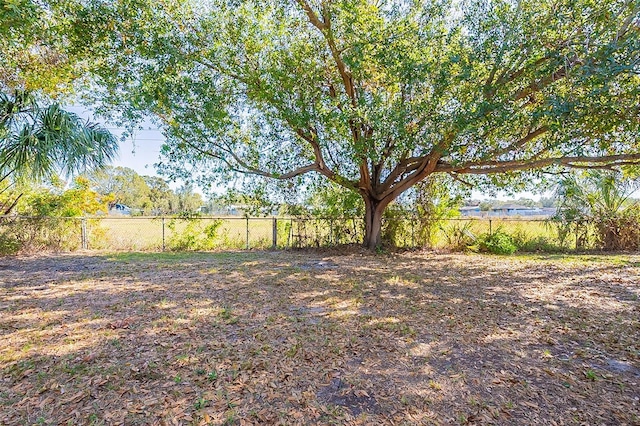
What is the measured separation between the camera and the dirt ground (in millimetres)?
2057

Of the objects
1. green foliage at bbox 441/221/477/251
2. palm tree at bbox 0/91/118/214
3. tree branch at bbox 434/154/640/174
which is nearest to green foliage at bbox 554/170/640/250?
tree branch at bbox 434/154/640/174

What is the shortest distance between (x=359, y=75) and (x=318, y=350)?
554 centimetres

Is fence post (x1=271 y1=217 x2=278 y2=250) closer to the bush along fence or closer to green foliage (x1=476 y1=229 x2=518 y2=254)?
the bush along fence

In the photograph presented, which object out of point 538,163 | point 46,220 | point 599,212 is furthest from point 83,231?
point 599,212

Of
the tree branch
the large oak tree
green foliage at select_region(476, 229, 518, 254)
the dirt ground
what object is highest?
the large oak tree

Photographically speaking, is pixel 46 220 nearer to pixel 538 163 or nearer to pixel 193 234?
pixel 193 234

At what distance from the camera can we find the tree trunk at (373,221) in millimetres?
9031

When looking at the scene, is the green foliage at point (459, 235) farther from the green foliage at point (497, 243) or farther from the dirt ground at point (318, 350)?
the dirt ground at point (318, 350)

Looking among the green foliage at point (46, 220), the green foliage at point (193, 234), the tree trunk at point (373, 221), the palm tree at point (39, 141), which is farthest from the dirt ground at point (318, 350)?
the green foliage at point (193, 234)

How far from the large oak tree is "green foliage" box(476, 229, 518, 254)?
2.65 meters

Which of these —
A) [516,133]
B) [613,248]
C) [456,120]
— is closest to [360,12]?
[456,120]

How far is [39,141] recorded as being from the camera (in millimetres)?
5738

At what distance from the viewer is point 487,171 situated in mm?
7309

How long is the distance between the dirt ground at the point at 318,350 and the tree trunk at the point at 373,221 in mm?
3495
